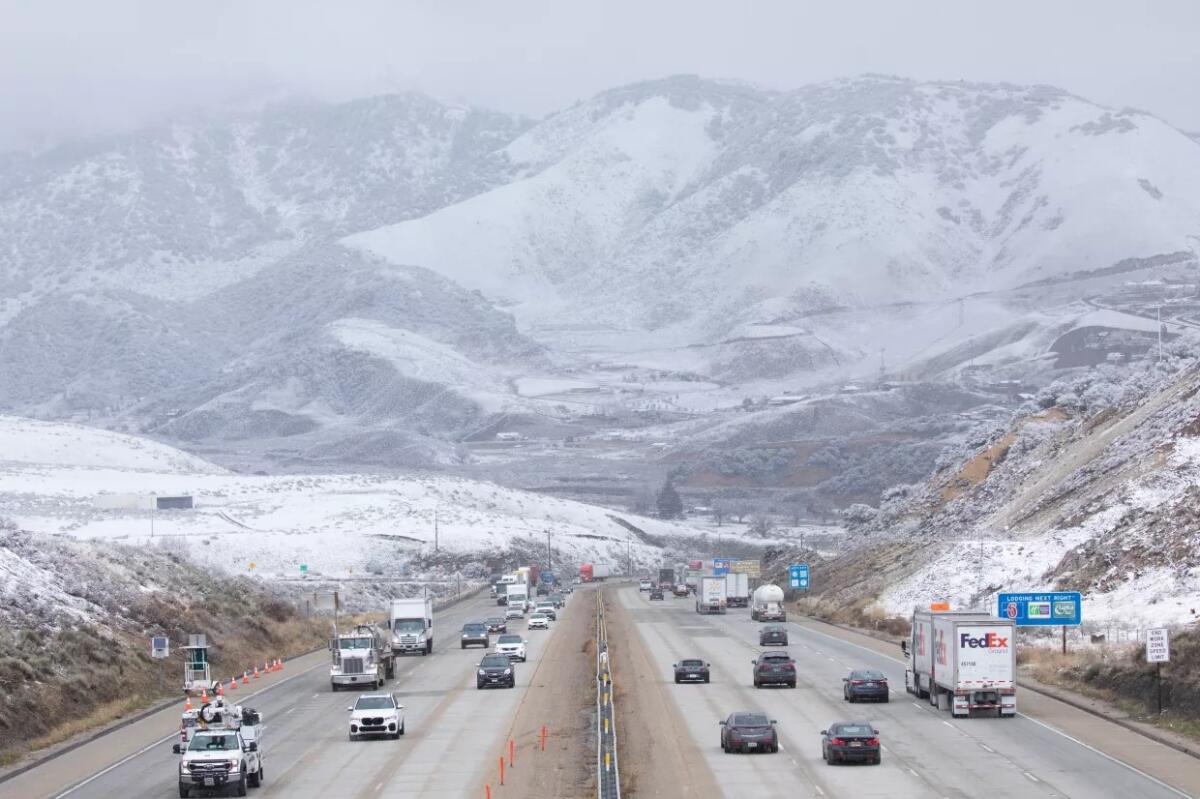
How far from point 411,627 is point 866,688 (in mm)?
36629

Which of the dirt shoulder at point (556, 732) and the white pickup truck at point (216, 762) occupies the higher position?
the white pickup truck at point (216, 762)

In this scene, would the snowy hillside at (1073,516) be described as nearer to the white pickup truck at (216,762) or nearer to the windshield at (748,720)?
the windshield at (748,720)

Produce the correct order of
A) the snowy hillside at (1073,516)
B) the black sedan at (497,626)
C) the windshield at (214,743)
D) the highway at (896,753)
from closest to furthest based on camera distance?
A: the windshield at (214,743) → the highway at (896,753) → the snowy hillside at (1073,516) → the black sedan at (497,626)

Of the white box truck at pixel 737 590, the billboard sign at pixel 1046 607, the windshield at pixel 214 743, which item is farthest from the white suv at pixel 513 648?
the white box truck at pixel 737 590

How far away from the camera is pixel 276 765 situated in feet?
166

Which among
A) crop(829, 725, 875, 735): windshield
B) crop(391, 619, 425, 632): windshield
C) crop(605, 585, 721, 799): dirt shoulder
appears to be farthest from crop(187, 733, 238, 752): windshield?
crop(391, 619, 425, 632): windshield

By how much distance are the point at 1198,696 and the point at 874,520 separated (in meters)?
116

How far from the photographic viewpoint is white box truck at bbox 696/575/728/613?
141 m

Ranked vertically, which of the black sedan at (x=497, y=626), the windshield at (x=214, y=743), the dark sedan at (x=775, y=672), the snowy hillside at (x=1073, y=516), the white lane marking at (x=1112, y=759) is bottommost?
the black sedan at (x=497, y=626)

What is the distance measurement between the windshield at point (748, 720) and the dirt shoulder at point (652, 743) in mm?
1448

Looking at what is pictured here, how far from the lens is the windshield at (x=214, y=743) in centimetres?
4425

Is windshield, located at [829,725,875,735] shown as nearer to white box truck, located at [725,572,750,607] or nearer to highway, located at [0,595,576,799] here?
highway, located at [0,595,576,799]

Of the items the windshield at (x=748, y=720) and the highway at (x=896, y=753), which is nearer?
the highway at (x=896, y=753)

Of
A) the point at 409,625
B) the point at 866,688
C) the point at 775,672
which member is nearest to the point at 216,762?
the point at 866,688
